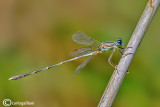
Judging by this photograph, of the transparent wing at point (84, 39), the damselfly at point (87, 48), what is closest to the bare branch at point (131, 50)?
the damselfly at point (87, 48)

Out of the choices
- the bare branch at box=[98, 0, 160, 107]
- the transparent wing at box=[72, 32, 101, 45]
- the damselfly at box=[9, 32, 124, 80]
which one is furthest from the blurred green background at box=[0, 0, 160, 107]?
the bare branch at box=[98, 0, 160, 107]

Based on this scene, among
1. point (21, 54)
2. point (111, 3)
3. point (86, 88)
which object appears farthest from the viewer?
point (111, 3)

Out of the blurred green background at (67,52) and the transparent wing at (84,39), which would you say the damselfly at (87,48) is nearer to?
the transparent wing at (84,39)

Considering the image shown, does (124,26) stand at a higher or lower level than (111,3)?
lower

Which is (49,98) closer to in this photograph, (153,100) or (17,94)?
(17,94)

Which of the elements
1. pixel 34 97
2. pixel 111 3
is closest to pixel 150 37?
pixel 111 3

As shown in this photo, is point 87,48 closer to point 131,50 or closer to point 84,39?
point 84,39

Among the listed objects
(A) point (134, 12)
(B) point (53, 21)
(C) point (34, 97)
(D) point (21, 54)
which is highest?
(A) point (134, 12)

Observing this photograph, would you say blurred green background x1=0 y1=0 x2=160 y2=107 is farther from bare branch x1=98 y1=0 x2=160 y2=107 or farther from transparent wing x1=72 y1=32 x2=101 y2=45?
bare branch x1=98 y1=0 x2=160 y2=107
